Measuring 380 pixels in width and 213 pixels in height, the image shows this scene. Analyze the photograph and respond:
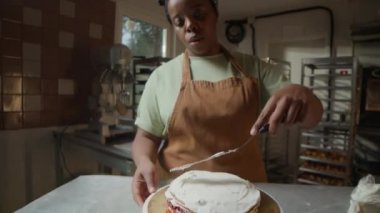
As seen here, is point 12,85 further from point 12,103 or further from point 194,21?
point 194,21

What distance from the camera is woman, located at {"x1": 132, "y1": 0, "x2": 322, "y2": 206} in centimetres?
84

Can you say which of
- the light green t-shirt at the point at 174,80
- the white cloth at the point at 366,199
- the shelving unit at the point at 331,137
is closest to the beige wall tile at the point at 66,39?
the light green t-shirt at the point at 174,80

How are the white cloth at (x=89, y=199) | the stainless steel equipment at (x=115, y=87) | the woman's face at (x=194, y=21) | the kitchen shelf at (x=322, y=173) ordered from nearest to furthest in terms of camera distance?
1. the white cloth at (x=89, y=199)
2. the woman's face at (x=194, y=21)
3. the stainless steel equipment at (x=115, y=87)
4. the kitchen shelf at (x=322, y=173)

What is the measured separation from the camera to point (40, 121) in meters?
1.76

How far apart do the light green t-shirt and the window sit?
153 centimetres

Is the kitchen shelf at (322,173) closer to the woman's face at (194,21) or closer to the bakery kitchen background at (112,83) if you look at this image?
the bakery kitchen background at (112,83)

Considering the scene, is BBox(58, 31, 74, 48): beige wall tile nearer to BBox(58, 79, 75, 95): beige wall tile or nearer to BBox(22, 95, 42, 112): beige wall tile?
BBox(58, 79, 75, 95): beige wall tile

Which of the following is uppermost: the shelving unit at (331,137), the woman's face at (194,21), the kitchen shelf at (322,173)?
the woman's face at (194,21)

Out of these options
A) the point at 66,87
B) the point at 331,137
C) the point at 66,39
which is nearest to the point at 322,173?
the point at 331,137

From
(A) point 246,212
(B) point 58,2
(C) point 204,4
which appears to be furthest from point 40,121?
(A) point 246,212

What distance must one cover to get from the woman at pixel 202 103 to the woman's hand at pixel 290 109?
210 mm

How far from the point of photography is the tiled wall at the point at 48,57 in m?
1.58

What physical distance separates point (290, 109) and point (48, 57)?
1.62m

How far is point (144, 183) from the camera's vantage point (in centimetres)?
72
